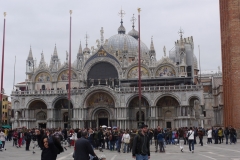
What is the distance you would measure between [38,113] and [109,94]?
12.8 metres

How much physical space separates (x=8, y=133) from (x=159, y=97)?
73.0 ft

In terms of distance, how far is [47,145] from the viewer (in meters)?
10.4

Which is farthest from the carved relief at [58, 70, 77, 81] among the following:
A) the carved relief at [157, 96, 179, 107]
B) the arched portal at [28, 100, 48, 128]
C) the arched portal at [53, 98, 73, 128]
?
the carved relief at [157, 96, 179, 107]

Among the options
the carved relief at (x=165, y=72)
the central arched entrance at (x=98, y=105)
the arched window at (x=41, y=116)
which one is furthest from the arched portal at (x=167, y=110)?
the arched window at (x=41, y=116)

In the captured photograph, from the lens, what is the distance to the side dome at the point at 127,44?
2805 inches

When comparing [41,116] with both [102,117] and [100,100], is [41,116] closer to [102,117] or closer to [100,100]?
[102,117]

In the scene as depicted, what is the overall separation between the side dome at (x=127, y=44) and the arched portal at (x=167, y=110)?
46.7 feet

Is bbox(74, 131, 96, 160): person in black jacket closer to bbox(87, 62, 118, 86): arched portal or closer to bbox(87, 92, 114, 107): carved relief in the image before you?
bbox(87, 92, 114, 107): carved relief

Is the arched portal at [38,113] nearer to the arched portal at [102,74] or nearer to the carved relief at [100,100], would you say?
the carved relief at [100,100]

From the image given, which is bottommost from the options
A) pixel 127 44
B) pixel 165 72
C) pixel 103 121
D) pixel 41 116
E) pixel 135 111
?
pixel 103 121

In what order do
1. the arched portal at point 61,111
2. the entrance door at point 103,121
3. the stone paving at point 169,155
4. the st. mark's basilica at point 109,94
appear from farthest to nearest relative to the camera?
the arched portal at point 61,111, the entrance door at point 103,121, the st. mark's basilica at point 109,94, the stone paving at point 169,155

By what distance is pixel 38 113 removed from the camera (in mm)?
62719

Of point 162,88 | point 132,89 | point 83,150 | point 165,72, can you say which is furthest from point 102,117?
point 83,150

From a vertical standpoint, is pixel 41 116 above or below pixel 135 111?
below
